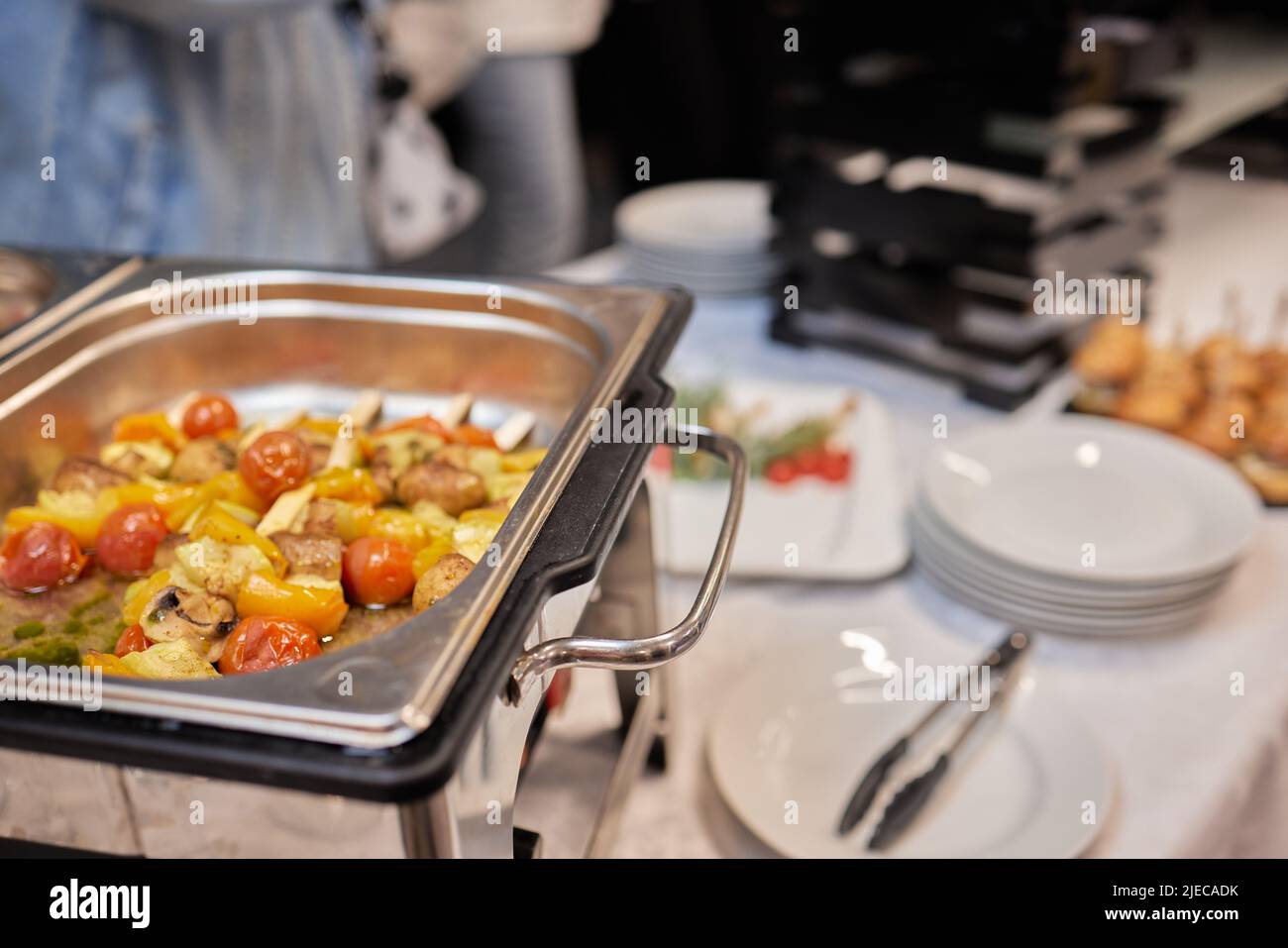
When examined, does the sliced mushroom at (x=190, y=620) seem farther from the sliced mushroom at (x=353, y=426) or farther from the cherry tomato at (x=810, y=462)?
the cherry tomato at (x=810, y=462)

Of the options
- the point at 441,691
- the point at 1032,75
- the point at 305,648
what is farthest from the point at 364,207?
the point at 441,691

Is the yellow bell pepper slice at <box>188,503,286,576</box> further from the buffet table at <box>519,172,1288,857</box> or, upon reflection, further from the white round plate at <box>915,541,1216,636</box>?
the white round plate at <box>915,541,1216,636</box>

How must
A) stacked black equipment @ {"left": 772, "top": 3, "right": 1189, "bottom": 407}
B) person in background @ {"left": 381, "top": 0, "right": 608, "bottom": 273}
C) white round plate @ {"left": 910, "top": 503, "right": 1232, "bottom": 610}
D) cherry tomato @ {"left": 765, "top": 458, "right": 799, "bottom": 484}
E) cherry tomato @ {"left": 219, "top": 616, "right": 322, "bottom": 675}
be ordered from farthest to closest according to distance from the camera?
person in background @ {"left": 381, "top": 0, "right": 608, "bottom": 273}, stacked black equipment @ {"left": 772, "top": 3, "right": 1189, "bottom": 407}, cherry tomato @ {"left": 765, "top": 458, "right": 799, "bottom": 484}, white round plate @ {"left": 910, "top": 503, "right": 1232, "bottom": 610}, cherry tomato @ {"left": 219, "top": 616, "right": 322, "bottom": 675}

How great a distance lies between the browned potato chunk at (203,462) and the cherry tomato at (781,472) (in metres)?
0.62

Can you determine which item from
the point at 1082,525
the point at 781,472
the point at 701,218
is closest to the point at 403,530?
the point at 781,472

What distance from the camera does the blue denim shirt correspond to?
141 cm

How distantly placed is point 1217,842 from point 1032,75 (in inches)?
35.8

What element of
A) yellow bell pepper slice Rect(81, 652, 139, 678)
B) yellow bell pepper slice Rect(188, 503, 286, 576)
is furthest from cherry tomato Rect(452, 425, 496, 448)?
yellow bell pepper slice Rect(81, 652, 139, 678)

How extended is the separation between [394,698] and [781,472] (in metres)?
0.85

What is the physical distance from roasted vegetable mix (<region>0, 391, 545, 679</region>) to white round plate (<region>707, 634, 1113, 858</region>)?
0.96ft

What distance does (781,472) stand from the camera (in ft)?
4.24

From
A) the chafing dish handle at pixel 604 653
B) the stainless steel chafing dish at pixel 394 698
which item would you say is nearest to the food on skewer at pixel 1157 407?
the stainless steel chafing dish at pixel 394 698

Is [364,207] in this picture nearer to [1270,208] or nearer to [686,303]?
[686,303]

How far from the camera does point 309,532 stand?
0.78 m
